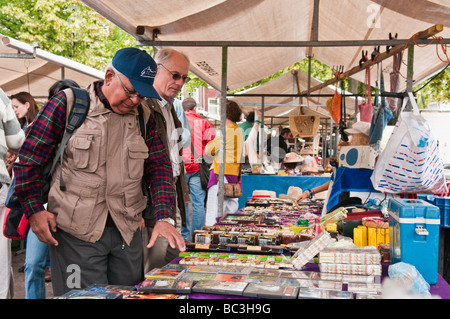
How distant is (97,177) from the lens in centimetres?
247

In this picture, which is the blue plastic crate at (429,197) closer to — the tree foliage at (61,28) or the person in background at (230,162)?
the person in background at (230,162)

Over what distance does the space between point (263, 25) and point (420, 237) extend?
3845 mm

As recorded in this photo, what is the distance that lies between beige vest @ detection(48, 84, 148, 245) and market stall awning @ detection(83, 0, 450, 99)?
132 cm

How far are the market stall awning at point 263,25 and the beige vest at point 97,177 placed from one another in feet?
4.34

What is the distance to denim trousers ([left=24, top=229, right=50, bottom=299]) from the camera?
3746 mm

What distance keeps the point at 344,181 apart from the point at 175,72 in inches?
89.7

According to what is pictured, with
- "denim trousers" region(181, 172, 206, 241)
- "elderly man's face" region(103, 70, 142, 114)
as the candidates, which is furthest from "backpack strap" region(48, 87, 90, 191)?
"denim trousers" region(181, 172, 206, 241)

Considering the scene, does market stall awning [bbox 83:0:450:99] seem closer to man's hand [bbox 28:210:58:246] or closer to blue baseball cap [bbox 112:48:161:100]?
blue baseball cap [bbox 112:48:161:100]

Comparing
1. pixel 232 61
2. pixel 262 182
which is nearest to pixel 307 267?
pixel 232 61

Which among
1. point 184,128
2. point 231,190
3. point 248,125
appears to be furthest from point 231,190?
point 248,125

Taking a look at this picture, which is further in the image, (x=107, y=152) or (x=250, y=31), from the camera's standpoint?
(x=250, y=31)

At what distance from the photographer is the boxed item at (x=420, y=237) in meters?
2.46

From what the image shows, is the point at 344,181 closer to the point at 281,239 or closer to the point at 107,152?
the point at 281,239
